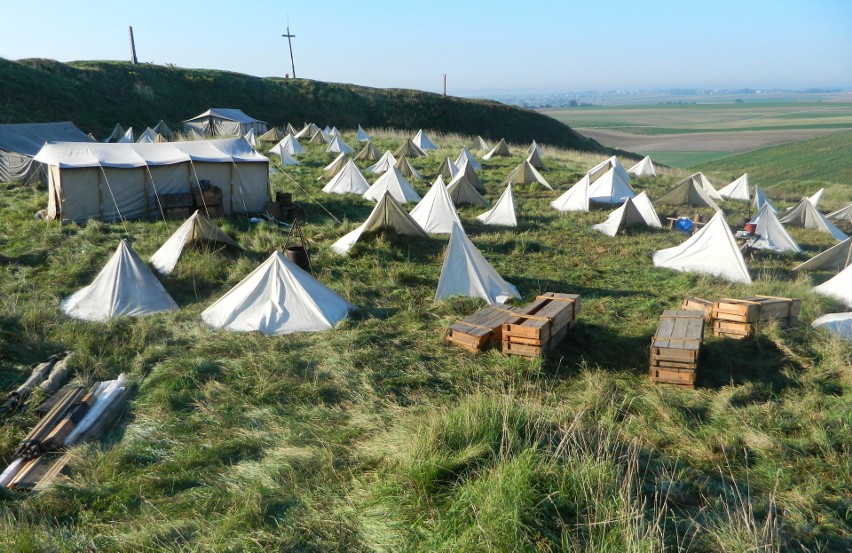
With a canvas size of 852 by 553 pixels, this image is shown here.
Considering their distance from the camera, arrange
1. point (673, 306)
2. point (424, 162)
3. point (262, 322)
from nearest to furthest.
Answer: point (262, 322)
point (673, 306)
point (424, 162)

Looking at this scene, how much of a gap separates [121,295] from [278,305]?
2.40 meters

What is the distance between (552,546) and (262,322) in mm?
5870

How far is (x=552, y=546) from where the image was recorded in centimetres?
381

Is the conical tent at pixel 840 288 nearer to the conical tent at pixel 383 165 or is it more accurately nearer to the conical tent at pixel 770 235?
the conical tent at pixel 770 235

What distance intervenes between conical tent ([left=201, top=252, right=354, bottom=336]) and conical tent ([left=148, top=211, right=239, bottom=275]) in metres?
2.48

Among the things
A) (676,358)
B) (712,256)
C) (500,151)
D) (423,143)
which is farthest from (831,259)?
(423,143)

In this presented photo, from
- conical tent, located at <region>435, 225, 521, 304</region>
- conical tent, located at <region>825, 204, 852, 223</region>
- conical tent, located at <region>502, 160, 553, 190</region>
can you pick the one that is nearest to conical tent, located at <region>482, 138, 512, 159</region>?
conical tent, located at <region>502, 160, 553, 190</region>

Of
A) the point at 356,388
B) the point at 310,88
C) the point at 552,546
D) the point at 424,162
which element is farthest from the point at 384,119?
the point at 552,546

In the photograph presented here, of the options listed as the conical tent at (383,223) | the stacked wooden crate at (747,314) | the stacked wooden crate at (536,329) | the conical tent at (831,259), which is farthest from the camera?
the conical tent at (383,223)

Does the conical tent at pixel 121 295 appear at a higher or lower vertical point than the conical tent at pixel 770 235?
higher

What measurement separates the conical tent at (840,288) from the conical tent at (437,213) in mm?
7181

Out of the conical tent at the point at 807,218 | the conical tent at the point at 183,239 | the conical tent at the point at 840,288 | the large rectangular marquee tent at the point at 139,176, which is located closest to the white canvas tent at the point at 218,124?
the large rectangular marquee tent at the point at 139,176

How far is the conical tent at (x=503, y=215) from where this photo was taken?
15.9m

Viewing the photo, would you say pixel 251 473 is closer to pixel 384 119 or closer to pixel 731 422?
pixel 731 422
